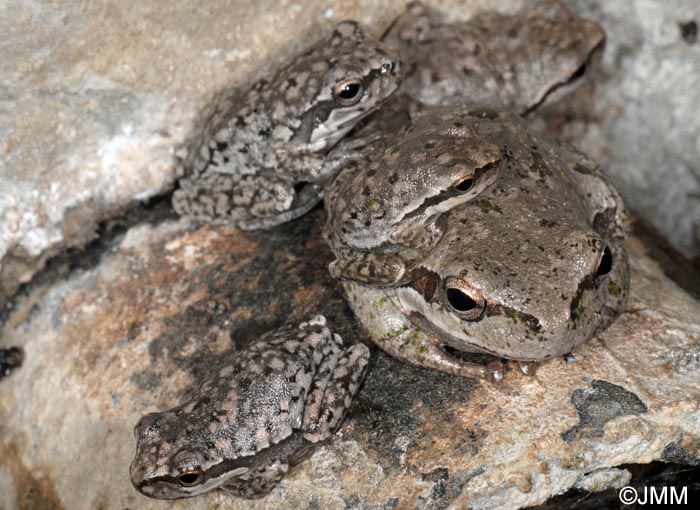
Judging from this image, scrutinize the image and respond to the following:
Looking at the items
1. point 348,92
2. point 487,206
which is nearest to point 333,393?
point 487,206

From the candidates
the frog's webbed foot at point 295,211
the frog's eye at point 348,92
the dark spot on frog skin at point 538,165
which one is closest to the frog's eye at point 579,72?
the dark spot on frog skin at point 538,165

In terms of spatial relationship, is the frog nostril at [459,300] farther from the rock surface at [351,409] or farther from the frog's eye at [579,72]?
the frog's eye at [579,72]

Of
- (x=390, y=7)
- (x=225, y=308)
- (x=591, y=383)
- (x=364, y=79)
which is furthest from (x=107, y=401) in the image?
(x=390, y=7)

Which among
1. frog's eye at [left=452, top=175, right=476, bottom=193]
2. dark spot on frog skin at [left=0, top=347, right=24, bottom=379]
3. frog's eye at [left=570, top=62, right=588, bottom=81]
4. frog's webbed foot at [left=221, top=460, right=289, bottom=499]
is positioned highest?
frog's eye at [left=452, top=175, right=476, bottom=193]

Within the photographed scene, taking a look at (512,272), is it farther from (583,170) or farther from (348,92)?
(348,92)

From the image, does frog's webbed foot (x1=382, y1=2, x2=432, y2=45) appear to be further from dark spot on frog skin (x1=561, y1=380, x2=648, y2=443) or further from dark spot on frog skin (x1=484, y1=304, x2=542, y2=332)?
dark spot on frog skin (x1=561, y1=380, x2=648, y2=443)

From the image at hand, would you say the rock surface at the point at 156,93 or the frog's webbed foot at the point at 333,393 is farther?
the rock surface at the point at 156,93

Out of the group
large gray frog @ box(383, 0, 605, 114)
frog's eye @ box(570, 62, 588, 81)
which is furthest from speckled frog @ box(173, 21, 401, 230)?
frog's eye @ box(570, 62, 588, 81)
